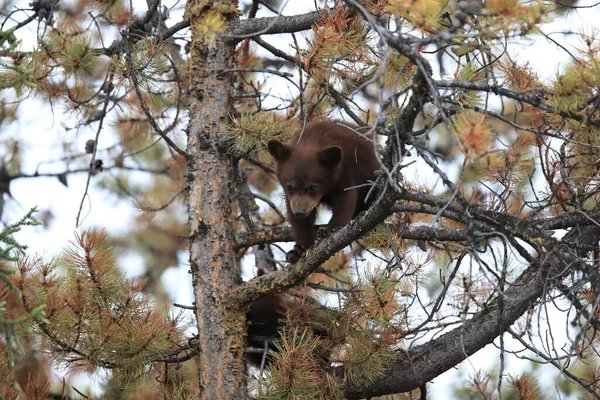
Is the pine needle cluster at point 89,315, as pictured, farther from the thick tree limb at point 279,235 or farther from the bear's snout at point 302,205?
the bear's snout at point 302,205

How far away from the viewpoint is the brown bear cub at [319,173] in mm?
5027

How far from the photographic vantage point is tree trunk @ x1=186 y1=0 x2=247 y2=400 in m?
4.43

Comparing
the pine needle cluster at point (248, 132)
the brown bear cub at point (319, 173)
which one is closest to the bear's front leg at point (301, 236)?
the brown bear cub at point (319, 173)

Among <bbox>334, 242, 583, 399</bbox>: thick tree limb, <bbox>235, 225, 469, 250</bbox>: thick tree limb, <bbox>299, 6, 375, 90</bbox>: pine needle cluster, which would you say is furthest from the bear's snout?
<bbox>334, 242, 583, 399</bbox>: thick tree limb

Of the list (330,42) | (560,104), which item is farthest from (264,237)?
(560,104)

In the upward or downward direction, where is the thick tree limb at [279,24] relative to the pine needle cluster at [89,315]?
upward

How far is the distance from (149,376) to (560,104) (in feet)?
9.75

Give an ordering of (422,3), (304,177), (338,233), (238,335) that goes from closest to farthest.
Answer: (422,3) < (338,233) < (238,335) < (304,177)

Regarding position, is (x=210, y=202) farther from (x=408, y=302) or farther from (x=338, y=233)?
(x=408, y=302)

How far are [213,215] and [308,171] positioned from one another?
0.79 meters

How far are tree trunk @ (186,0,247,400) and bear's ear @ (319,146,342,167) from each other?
0.64 meters

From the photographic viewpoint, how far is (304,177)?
5172mm

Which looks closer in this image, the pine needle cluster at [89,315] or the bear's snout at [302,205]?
the pine needle cluster at [89,315]

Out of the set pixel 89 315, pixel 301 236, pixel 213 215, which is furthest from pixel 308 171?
pixel 89 315
